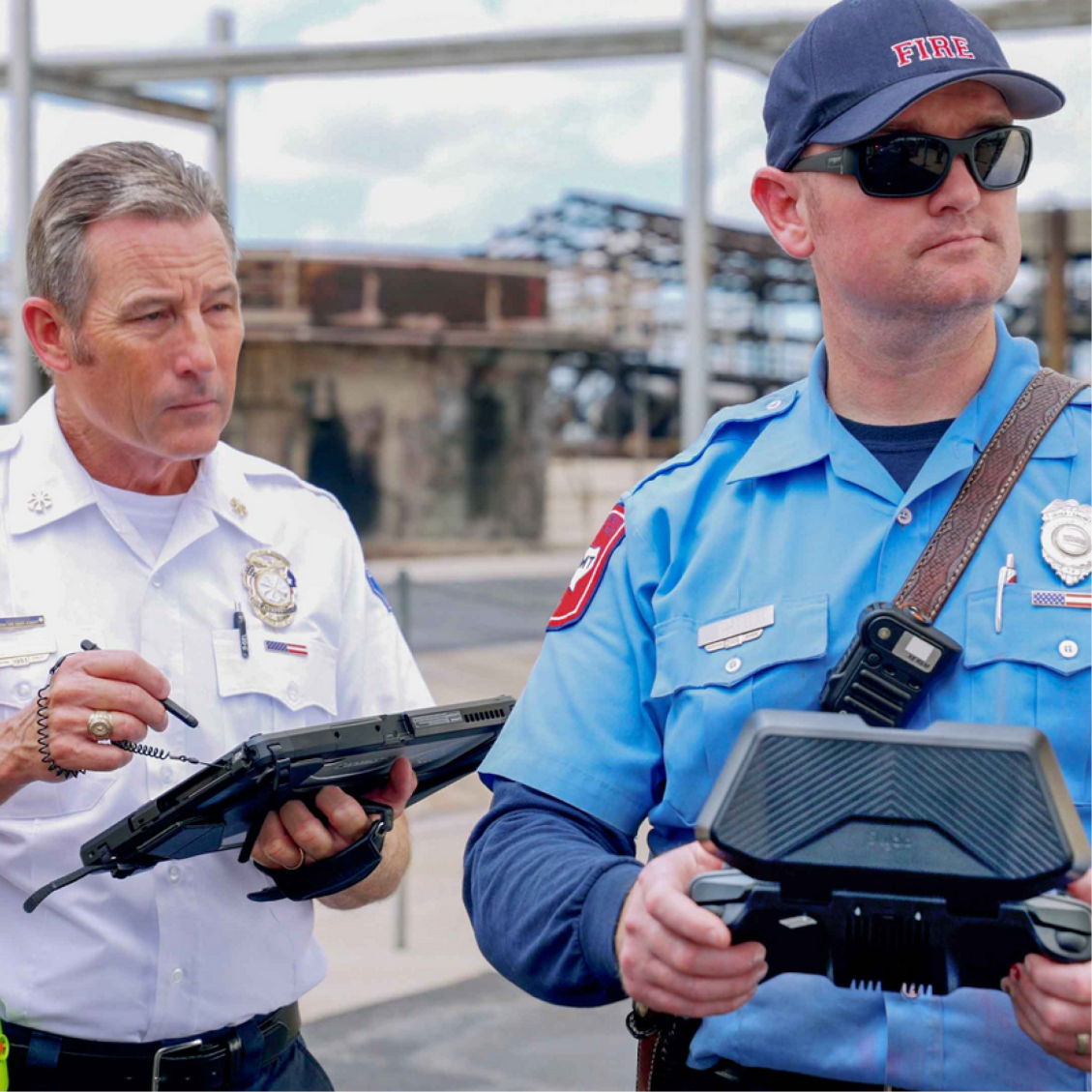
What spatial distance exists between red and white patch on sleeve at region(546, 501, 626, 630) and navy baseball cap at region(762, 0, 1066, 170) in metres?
0.48

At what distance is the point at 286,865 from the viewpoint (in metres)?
2.34

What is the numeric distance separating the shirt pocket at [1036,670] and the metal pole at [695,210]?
2363 mm

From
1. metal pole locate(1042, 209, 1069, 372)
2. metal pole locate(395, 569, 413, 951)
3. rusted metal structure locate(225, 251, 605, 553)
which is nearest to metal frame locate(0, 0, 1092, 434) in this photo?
metal pole locate(395, 569, 413, 951)

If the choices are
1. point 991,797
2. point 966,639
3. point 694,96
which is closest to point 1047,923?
point 991,797

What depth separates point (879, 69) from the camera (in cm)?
180

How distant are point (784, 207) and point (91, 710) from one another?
1141 mm

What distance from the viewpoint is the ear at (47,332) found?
8.33ft

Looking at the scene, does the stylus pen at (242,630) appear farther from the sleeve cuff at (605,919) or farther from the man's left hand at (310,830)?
the sleeve cuff at (605,919)

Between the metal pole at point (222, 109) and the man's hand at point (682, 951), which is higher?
the metal pole at point (222, 109)

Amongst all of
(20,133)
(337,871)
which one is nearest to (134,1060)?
(337,871)

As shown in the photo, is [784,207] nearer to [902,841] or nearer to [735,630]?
[735,630]

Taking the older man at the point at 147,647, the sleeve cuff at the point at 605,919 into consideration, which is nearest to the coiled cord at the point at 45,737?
the older man at the point at 147,647

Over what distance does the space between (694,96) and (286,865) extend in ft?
8.12

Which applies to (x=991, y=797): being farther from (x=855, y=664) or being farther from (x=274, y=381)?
(x=274, y=381)
